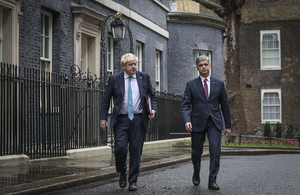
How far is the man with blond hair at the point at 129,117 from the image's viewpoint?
252 inches

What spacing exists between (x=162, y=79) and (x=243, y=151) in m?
7.01

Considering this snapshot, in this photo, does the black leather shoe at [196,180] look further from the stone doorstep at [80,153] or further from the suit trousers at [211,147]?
the stone doorstep at [80,153]

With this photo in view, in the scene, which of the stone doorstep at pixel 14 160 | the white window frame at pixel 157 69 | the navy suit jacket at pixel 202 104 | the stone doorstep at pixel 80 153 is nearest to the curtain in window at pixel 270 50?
the white window frame at pixel 157 69

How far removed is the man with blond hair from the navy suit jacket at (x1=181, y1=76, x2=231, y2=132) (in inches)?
21.1

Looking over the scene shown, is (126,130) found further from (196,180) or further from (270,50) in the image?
(270,50)

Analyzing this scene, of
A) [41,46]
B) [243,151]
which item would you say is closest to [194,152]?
[41,46]

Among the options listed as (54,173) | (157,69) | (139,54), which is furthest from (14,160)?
(157,69)

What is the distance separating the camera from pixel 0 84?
27.8 feet

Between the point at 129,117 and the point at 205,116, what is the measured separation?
3.40 feet

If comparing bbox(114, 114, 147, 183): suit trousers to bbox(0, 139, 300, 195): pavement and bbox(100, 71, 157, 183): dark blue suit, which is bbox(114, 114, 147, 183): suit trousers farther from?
bbox(0, 139, 300, 195): pavement

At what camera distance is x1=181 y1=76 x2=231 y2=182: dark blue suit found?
6496 mm

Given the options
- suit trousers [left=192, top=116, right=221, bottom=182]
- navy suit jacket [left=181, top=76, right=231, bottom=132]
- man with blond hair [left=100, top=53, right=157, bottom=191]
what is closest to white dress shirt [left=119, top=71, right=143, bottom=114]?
man with blond hair [left=100, top=53, right=157, bottom=191]

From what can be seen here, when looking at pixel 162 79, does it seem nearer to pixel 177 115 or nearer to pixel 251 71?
pixel 177 115

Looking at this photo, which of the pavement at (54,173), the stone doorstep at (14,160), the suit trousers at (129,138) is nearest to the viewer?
the pavement at (54,173)
